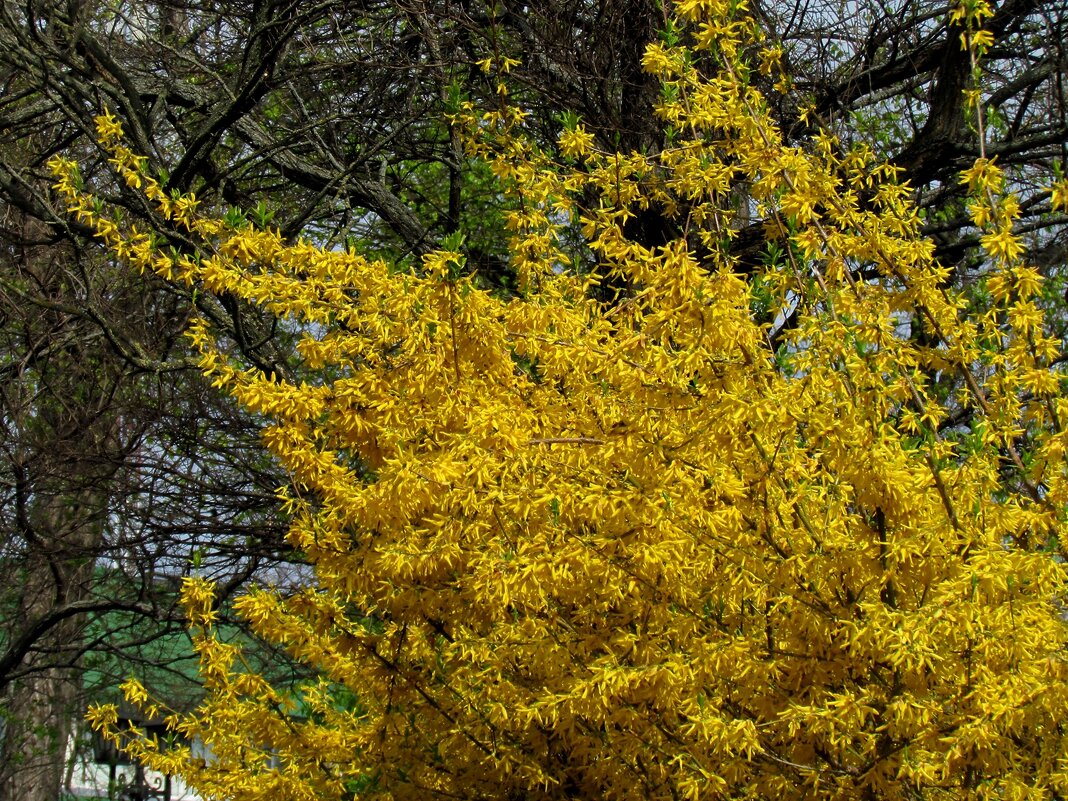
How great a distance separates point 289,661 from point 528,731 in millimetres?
5623

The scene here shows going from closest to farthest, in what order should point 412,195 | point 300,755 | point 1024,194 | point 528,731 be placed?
1. point 528,731
2. point 300,755
3. point 1024,194
4. point 412,195

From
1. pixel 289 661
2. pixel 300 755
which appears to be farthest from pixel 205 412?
pixel 300 755

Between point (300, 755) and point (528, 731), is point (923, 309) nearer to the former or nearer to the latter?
point (528, 731)

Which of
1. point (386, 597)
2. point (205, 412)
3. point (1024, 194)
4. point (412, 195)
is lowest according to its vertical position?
point (386, 597)

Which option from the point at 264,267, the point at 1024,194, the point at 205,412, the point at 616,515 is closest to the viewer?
the point at 616,515

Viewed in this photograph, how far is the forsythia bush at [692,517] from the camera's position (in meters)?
3.25

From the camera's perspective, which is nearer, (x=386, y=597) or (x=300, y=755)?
(x=386, y=597)

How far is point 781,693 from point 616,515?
744 millimetres

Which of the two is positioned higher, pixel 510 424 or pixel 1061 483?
pixel 510 424

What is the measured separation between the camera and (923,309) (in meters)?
3.96

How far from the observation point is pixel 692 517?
331 centimetres

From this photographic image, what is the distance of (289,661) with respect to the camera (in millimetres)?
9117

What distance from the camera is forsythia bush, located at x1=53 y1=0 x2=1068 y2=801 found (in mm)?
3248

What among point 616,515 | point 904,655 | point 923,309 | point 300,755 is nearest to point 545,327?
point 616,515
